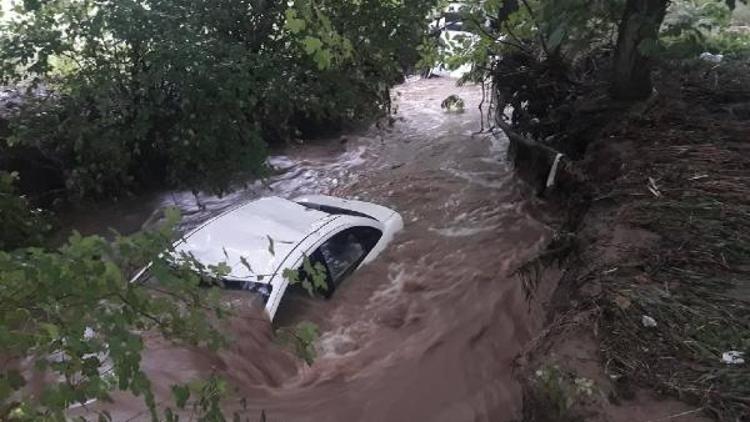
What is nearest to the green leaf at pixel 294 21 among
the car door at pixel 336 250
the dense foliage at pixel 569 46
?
the car door at pixel 336 250

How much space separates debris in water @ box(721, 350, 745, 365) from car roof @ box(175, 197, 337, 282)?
10.8ft

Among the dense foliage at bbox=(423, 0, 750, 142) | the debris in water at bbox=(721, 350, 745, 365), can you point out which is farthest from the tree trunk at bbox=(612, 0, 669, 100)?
the debris in water at bbox=(721, 350, 745, 365)

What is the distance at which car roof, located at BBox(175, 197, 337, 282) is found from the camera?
5250mm

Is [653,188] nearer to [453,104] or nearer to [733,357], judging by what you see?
[733,357]

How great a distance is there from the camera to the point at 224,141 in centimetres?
838

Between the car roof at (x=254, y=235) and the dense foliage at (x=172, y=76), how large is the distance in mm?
2315

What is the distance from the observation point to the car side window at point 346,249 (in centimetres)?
607

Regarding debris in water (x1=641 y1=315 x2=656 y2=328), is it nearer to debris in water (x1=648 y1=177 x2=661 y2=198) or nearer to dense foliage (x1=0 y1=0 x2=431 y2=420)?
debris in water (x1=648 y1=177 x2=661 y2=198)

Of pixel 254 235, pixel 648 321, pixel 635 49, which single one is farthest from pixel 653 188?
pixel 254 235

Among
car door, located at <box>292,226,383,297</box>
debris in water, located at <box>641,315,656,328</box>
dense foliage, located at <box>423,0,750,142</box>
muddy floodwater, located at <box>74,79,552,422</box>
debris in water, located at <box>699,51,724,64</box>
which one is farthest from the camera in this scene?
debris in water, located at <box>699,51,724,64</box>

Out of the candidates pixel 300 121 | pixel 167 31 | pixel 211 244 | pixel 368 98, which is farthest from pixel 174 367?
pixel 300 121

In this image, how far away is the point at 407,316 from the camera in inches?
252

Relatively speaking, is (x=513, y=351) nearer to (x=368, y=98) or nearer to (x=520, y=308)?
(x=520, y=308)

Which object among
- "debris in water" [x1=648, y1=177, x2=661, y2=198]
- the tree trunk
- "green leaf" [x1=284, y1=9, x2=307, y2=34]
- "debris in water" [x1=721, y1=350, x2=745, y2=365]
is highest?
"green leaf" [x1=284, y1=9, x2=307, y2=34]
